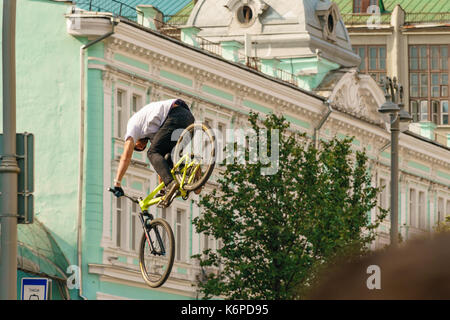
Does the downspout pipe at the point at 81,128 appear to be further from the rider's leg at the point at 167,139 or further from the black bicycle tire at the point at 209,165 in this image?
the black bicycle tire at the point at 209,165

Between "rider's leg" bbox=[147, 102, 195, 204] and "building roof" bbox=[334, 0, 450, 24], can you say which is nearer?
"rider's leg" bbox=[147, 102, 195, 204]

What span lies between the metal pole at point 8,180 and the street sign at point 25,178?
0.35 ft

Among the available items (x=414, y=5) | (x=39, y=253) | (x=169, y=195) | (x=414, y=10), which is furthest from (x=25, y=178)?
(x=414, y=5)

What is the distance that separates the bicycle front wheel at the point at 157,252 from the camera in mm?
13672

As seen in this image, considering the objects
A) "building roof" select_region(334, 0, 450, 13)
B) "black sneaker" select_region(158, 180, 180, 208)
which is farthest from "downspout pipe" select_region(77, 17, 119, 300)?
"building roof" select_region(334, 0, 450, 13)

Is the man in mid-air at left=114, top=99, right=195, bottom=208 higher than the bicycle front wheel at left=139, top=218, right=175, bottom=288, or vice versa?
the man in mid-air at left=114, top=99, right=195, bottom=208

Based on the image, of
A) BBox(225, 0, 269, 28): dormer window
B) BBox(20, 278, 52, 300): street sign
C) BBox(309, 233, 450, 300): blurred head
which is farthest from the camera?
BBox(225, 0, 269, 28): dormer window

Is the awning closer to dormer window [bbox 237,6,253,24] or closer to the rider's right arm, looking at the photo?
dormer window [bbox 237,6,253,24]

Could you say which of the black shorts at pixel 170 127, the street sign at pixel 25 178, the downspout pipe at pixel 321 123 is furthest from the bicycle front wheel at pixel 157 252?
the downspout pipe at pixel 321 123

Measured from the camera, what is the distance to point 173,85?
45.7 metres

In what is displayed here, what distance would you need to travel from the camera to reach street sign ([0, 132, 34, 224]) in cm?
1691

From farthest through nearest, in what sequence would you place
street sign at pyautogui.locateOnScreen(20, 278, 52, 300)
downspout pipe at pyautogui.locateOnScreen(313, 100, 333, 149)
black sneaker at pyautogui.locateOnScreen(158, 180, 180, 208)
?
downspout pipe at pyautogui.locateOnScreen(313, 100, 333, 149), street sign at pyautogui.locateOnScreen(20, 278, 52, 300), black sneaker at pyautogui.locateOnScreen(158, 180, 180, 208)

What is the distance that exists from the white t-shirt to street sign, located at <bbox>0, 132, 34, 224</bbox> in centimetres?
331
